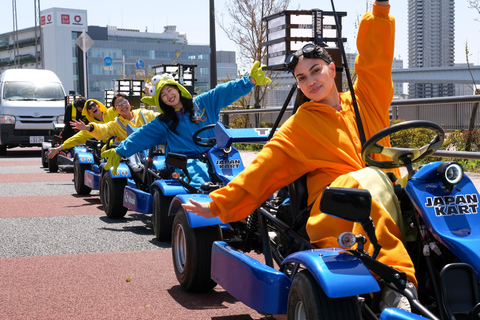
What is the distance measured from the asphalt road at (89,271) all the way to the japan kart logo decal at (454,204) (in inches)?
73.7

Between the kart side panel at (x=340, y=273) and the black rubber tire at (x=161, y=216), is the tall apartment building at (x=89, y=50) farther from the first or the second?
the kart side panel at (x=340, y=273)

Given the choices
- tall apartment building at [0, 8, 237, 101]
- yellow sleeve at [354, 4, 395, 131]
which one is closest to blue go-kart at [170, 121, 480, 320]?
yellow sleeve at [354, 4, 395, 131]

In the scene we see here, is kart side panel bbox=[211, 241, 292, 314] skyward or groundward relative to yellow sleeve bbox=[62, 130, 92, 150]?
groundward

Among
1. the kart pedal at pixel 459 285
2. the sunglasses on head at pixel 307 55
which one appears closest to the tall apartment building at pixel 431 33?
the sunglasses on head at pixel 307 55

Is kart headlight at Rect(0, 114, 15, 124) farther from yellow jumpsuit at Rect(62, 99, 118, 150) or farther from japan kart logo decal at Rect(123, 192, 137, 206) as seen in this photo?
japan kart logo decal at Rect(123, 192, 137, 206)

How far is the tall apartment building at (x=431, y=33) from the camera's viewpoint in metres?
49.5

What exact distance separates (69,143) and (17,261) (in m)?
5.13

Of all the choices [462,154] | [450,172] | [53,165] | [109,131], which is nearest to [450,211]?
→ [450,172]

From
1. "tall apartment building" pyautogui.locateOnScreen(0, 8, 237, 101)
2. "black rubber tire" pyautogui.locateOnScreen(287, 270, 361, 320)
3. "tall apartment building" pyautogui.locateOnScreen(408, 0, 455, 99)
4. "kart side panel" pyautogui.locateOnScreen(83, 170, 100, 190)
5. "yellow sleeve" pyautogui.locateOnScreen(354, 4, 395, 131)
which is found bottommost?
"kart side panel" pyautogui.locateOnScreen(83, 170, 100, 190)

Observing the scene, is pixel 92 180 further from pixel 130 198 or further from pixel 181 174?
pixel 181 174

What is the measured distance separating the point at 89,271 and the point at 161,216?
1.11 meters

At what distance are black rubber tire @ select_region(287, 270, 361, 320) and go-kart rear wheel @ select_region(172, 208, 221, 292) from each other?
1736 millimetres

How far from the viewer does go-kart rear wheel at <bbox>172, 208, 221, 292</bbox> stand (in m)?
4.52

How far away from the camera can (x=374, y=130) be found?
12.4 ft
